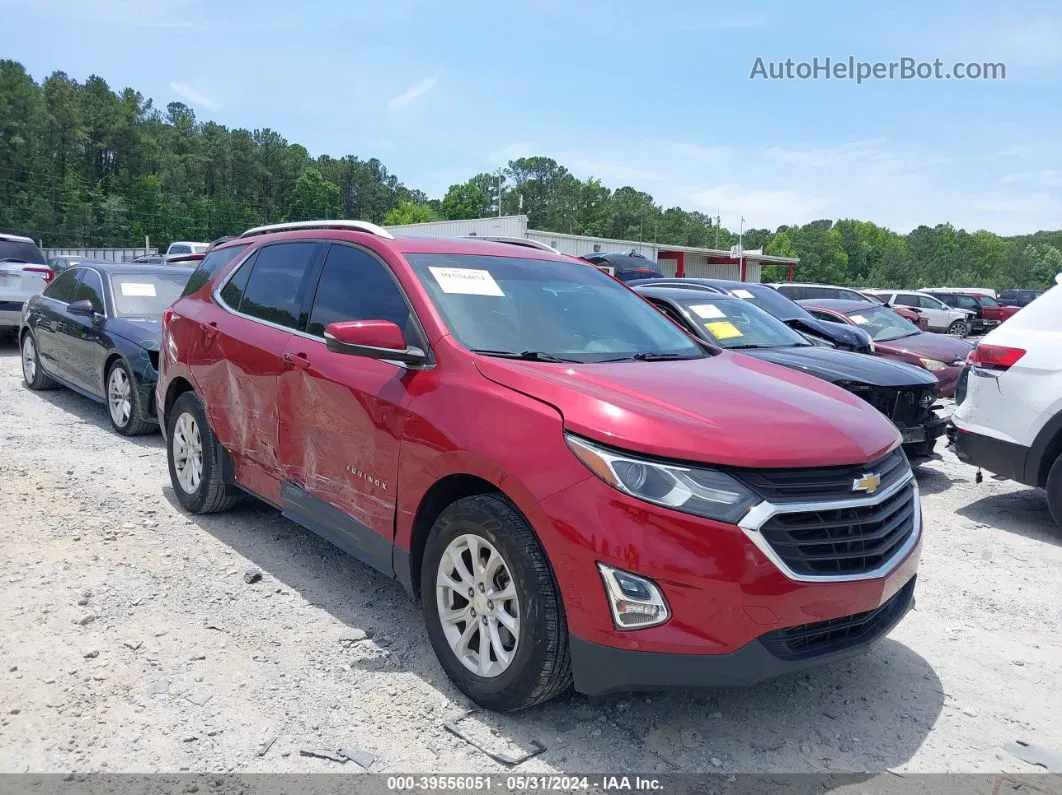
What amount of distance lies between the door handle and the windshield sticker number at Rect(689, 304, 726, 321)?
433 cm

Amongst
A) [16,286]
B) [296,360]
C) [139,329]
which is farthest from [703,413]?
[16,286]

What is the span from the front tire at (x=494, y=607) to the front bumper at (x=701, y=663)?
0.14 metres

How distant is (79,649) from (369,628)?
1.23 meters

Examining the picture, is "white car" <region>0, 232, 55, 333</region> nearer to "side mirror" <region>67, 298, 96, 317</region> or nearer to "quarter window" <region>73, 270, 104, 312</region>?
"quarter window" <region>73, 270, 104, 312</region>

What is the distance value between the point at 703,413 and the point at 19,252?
16.4 m

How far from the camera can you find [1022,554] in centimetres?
525

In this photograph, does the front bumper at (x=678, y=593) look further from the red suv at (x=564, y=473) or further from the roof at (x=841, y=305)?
the roof at (x=841, y=305)

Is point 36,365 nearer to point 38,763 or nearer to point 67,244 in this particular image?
point 38,763

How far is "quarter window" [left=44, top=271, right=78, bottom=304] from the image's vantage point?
8945 mm

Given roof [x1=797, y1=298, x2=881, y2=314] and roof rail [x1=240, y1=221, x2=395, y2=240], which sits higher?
roof rail [x1=240, y1=221, x2=395, y2=240]

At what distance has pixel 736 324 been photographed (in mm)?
7473

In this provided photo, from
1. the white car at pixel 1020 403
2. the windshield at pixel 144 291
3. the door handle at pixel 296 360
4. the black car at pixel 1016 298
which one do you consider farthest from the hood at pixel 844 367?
the black car at pixel 1016 298

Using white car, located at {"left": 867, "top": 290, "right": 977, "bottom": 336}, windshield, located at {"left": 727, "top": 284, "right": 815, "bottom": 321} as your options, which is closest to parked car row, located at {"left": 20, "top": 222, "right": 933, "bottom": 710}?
windshield, located at {"left": 727, "top": 284, "right": 815, "bottom": 321}

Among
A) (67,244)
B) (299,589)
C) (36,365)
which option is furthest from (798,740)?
(67,244)
